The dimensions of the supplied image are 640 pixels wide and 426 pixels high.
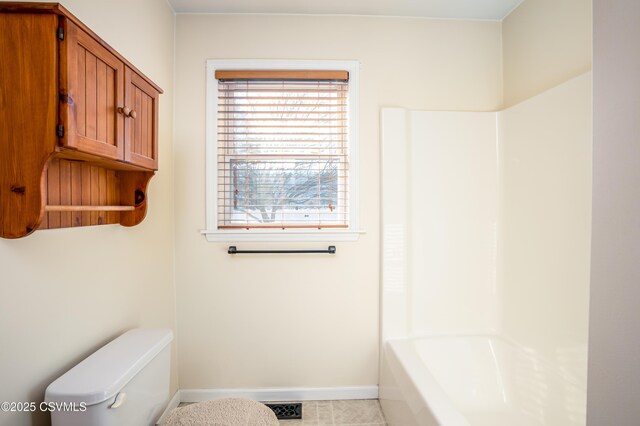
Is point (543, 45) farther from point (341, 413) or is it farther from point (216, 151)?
point (341, 413)

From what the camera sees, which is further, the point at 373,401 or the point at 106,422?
the point at 373,401

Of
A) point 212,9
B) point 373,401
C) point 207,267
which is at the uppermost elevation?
point 212,9

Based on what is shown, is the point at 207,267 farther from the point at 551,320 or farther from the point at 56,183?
the point at 551,320

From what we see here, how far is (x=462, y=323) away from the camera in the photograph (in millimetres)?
2027

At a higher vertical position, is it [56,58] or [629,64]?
[56,58]

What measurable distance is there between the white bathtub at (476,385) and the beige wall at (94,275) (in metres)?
1.37

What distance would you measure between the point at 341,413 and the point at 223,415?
867 millimetres

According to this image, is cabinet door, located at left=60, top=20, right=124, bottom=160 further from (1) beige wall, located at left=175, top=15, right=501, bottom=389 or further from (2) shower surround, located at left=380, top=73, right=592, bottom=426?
(2) shower surround, located at left=380, top=73, right=592, bottom=426

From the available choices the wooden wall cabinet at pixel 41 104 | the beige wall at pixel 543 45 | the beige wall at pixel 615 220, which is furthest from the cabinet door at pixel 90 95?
the beige wall at pixel 543 45

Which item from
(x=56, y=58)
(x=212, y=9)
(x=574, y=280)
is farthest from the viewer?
(x=212, y=9)

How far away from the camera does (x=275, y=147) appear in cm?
200

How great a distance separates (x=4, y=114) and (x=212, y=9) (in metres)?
1.48

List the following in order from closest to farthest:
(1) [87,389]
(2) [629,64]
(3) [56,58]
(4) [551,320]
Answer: (2) [629,64], (3) [56,58], (1) [87,389], (4) [551,320]

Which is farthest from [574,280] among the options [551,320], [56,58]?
[56,58]
